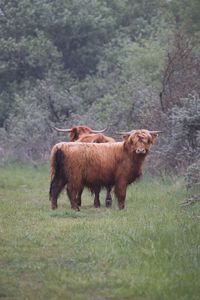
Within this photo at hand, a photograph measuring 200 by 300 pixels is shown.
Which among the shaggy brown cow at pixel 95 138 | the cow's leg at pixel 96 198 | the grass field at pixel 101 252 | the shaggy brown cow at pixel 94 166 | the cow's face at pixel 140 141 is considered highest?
the cow's face at pixel 140 141

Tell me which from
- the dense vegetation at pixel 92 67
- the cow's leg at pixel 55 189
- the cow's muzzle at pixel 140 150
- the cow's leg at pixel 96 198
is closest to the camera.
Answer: the cow's muzzle at pixel 140 150

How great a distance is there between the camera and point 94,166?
13469 mm

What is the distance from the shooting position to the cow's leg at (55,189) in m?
13.6

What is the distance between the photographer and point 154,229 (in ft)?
32.2

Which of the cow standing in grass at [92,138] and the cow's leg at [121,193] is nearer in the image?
the cow's leg at [121,193]

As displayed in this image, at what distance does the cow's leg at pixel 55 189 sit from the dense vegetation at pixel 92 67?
380 cm

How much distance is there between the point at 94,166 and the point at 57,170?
0.66m

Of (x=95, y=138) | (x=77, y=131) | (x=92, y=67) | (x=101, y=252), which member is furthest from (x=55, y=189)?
(x=92, y=67)

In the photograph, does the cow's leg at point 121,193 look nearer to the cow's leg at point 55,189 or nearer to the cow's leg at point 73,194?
the cow's leg at point 73,194

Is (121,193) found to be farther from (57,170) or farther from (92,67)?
(92,67)

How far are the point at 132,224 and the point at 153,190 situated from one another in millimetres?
5131

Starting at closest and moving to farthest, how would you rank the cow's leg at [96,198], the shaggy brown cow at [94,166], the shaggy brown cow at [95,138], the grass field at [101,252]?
the grass field at [101,252]
the shaggy brown cow at [94,166]
the cow's leg at [96,198]
the shaggy brown cow at [95,138]

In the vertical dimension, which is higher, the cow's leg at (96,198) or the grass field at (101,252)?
the grass field at (101,252)

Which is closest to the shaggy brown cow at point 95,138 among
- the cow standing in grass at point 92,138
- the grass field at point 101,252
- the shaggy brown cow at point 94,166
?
the cow standing in grass at point 92,138
